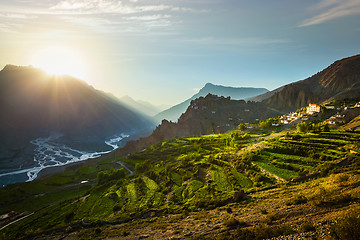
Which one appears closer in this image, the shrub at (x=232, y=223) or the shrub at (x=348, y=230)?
the shrub at (x=348, y=230)

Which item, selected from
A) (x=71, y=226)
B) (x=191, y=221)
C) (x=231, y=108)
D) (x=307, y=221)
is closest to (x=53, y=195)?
(x=71, y=226)

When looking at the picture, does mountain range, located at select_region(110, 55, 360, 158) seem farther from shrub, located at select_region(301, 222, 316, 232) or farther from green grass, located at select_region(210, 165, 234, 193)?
shrub, located at select_region(301, 222, 316, 232)

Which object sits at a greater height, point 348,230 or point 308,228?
point 348,230

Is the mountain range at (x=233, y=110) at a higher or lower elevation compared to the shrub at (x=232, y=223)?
higher

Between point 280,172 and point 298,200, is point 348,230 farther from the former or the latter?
point 280,172

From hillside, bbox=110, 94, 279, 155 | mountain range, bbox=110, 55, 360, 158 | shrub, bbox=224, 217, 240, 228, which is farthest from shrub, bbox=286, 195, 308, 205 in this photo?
mountain range, bbox=110, 55, 360, 158

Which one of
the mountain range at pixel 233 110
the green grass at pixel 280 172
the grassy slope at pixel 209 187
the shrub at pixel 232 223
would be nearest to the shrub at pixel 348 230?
the grassy slope at pixel 209 187

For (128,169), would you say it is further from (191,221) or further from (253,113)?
(253,113)

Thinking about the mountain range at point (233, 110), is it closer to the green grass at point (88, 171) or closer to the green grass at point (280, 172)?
the green grass at point (88, 171)

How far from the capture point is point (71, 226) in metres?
35.2

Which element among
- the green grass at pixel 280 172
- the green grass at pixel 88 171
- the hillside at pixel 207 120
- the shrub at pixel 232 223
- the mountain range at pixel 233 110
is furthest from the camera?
the mountain range at pixel 233 110

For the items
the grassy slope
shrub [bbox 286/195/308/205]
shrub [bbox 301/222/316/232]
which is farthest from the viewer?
the grassy slope

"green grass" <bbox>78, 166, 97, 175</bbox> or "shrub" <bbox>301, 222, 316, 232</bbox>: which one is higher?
→ "shrub" <bbox>301, 222, 316, 232</bbox>

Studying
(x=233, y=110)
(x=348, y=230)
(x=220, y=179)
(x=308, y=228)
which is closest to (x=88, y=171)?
(x=220, y=179)
